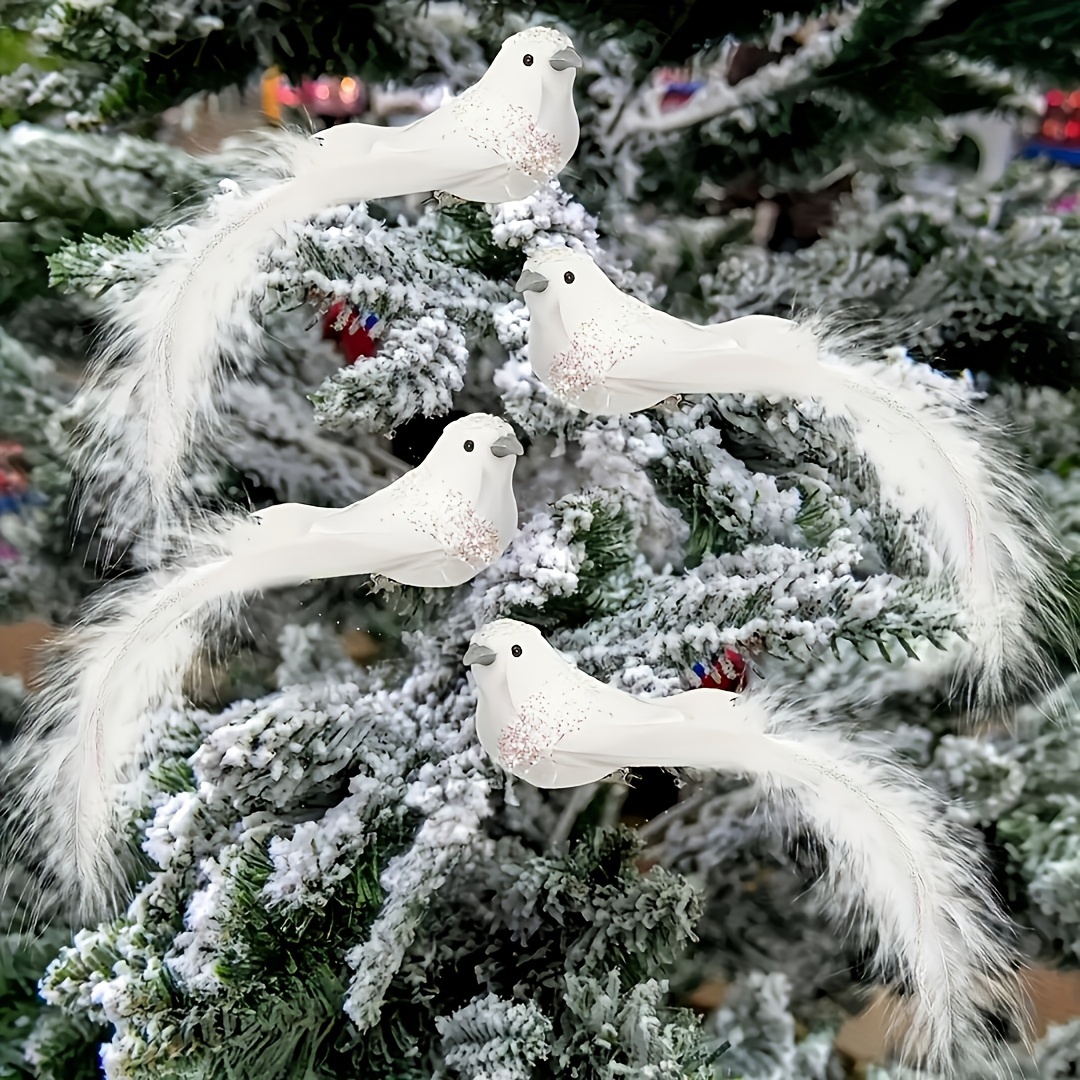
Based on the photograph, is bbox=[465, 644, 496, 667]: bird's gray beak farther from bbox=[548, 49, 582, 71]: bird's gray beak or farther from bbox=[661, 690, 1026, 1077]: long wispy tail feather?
bbox=[548, 49, 582, 71]: bird's gray beak

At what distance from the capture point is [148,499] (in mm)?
348

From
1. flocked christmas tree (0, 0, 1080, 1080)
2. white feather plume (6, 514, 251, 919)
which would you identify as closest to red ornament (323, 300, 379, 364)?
flocked christmas tree (0, 0, 1080, 1080)

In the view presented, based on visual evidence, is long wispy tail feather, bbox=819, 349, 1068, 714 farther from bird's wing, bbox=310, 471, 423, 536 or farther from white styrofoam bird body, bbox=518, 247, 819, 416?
bird's wing, bbox=310, 471, 423, 536

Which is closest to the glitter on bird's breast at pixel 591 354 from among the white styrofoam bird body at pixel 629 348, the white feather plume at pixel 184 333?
the white styrofoam bird body at pixel 629 348

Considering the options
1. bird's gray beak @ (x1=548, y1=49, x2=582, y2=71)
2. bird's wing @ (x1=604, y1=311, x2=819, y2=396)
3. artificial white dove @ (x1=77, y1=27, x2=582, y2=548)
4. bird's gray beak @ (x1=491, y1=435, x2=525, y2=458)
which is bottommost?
bird's gray beak @ (x1=491, y1=435, x2=525, y2=458)

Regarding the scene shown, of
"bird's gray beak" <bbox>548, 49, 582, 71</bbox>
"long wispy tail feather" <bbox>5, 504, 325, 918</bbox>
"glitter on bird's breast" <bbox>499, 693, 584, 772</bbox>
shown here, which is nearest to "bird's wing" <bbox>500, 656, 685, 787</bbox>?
"glitter on bird's breast" <bbox>499, 693, 584, 772</bbox>

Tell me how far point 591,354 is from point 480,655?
0.39ft

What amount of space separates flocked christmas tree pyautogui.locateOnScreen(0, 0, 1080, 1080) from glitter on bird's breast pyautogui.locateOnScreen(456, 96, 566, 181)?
0.10 feet

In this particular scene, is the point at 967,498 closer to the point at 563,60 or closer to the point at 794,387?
the point at 794,387

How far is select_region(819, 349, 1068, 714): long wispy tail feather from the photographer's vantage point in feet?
1.07

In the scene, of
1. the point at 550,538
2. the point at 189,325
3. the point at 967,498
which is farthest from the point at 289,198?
the point at 967,498

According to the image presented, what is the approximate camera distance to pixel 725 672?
380mm

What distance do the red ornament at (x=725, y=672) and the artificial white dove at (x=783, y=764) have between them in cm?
2

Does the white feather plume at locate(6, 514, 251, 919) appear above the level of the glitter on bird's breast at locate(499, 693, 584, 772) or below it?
above
